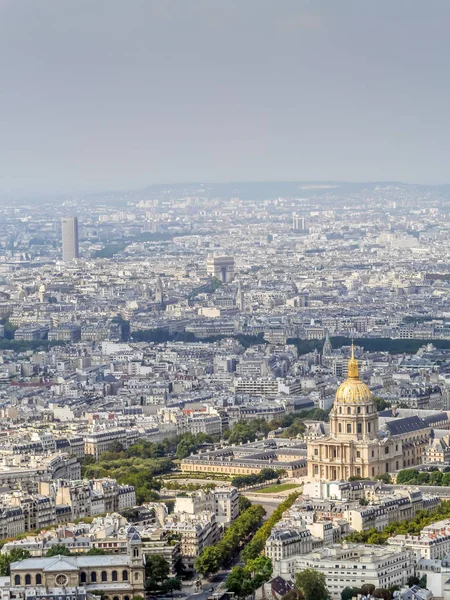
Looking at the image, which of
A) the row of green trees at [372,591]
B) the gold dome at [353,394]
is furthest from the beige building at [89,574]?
the gold dome at [353,394]

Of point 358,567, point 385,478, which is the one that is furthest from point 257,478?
point 358,567

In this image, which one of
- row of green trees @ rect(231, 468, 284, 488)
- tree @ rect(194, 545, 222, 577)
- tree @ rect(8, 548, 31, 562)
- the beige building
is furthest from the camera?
row of green trees @ rect(231, 468, 284, 488)

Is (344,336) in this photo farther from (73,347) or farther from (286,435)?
(286,435)

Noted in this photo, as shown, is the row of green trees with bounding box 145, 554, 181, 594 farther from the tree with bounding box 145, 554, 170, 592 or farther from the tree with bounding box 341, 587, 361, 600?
the tree with bounding box 341, 587, 361, 600

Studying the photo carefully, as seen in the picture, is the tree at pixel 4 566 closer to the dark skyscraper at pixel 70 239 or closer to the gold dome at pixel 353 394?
the gold dome at pixel 353 394

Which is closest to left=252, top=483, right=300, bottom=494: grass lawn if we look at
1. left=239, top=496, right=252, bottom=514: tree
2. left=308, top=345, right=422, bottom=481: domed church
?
left=308, top=345, right=422, bottom=481: domed church

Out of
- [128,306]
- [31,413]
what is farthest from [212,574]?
[128,306]

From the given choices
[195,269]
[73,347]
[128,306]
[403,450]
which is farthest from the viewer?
[195,269]
